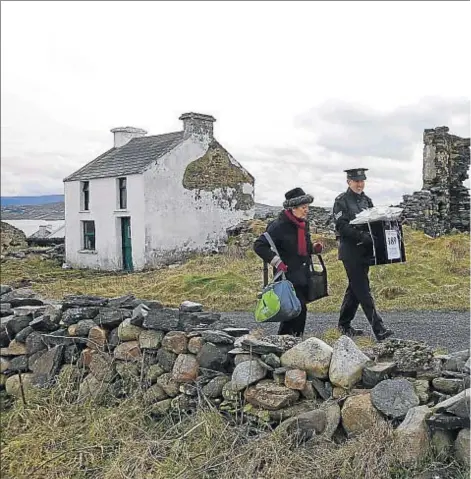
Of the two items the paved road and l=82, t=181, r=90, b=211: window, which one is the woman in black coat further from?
l=82, t=181, r=90, b=211: window

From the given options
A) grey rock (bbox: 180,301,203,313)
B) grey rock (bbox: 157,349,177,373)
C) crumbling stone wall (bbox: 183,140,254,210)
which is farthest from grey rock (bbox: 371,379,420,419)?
crumbling stone wall (bbox: 183,140,254,210)

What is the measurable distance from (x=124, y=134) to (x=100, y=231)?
3.78 ft

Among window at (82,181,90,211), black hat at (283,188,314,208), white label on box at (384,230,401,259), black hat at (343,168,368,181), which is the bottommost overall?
white label on box at (384,230,401,259)

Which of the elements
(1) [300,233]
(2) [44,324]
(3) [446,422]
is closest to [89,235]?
(2) [44,324]

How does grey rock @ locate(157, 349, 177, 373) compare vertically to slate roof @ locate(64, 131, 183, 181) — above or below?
below

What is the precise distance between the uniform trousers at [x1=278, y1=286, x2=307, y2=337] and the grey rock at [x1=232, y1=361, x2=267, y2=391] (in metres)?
0.57

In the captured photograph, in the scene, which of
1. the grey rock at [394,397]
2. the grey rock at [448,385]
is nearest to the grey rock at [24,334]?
the grey rock at [394,397]

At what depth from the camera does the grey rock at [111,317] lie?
4113mm

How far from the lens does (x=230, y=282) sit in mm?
5723

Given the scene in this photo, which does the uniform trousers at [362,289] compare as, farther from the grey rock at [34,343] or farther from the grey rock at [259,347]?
the grey rock at [34,343]

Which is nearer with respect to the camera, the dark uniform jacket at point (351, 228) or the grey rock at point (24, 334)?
the dark uniform jacket at point (351, 228)

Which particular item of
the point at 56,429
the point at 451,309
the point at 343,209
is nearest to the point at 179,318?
the point at 56,429

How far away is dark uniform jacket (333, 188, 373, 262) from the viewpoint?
3704 millimetres

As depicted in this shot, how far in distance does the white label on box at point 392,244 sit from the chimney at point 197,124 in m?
3.51
